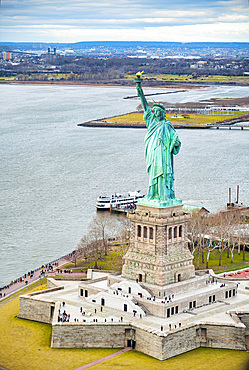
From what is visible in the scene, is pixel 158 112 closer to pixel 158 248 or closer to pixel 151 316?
pixel 158 248

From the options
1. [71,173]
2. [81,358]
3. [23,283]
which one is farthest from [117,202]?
[81,358]

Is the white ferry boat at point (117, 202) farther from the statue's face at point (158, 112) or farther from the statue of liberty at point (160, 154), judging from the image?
the statue's face at point (158, 112)

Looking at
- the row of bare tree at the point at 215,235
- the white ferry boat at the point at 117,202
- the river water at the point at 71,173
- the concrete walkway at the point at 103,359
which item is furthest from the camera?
the white ferry boat at the point at 117,202

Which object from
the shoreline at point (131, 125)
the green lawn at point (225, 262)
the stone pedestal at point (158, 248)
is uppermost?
the shoreline at point (131, 125)

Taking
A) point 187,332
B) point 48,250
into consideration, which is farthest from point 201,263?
point 187,332

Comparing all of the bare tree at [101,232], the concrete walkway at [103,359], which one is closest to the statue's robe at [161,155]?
the concrete walkway at [103,359]

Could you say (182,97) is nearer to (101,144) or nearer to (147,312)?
(101,144)
